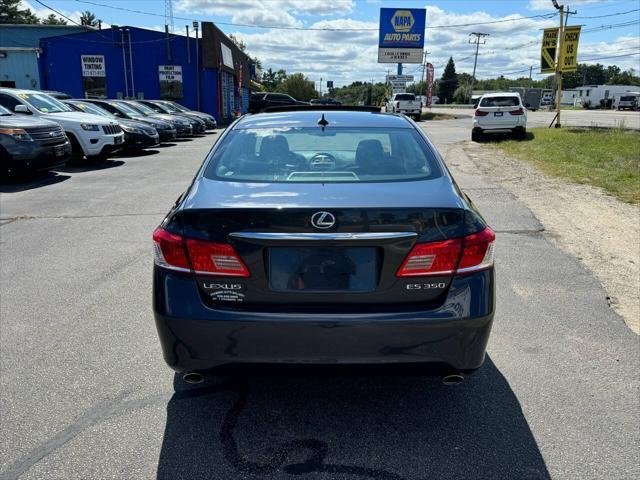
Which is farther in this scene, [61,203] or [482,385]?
[61,203]

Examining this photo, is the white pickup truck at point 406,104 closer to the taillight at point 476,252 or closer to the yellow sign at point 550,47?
the yellow sign at point 550,47

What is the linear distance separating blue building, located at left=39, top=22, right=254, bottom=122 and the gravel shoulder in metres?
26.2

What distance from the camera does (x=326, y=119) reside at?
3893 millimetres

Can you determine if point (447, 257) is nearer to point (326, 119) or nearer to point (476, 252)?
point (476, 252)

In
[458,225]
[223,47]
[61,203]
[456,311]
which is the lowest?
[61,203]

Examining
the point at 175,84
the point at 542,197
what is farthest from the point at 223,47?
the point at 542,197

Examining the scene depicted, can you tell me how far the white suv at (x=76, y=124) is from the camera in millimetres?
12828

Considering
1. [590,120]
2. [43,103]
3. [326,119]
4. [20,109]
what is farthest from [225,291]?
[590,120]

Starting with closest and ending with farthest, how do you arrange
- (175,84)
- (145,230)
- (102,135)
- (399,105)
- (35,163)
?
(145,230) < (35,163) < (102,135) < (175,84) < (399,105)

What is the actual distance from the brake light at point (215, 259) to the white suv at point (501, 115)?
19088mm

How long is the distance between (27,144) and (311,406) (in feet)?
32.2

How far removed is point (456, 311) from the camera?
2.60 m

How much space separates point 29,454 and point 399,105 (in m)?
37.8

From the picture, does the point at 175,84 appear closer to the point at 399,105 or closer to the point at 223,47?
the point at 223,47
